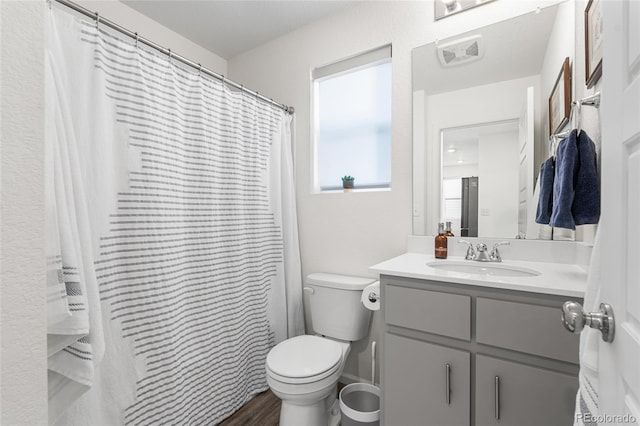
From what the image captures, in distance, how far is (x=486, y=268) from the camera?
143 centimetres

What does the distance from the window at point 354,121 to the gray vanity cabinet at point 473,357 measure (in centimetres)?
95

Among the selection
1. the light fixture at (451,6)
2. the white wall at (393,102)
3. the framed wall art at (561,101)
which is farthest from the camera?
the white wall at (393,102)

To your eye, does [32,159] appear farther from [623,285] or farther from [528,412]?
[528,412]

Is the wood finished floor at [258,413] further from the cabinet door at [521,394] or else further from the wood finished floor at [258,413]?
the cabinet door at [521,394]

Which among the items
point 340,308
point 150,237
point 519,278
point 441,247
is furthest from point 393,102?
point 150,237

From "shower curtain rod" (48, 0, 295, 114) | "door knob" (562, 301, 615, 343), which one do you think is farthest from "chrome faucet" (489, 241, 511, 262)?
"shower curtain rod" (48, 0, 295, 114)

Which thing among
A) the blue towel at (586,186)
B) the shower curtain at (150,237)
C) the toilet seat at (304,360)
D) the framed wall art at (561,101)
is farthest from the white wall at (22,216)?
the framed wall art at (561,101)

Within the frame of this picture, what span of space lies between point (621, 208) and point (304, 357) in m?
1.39

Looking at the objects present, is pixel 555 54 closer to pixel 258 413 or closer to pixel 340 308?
pixel 340 308

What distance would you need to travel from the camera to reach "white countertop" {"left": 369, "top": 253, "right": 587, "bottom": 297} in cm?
101

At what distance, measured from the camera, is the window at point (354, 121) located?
1.95 metres

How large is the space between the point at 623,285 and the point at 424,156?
1.30 m

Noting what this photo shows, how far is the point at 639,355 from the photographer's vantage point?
439 mm

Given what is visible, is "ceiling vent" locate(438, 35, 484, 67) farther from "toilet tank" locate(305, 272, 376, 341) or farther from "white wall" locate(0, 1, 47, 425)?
"white wall" locate(0, 1, 47, 425)
